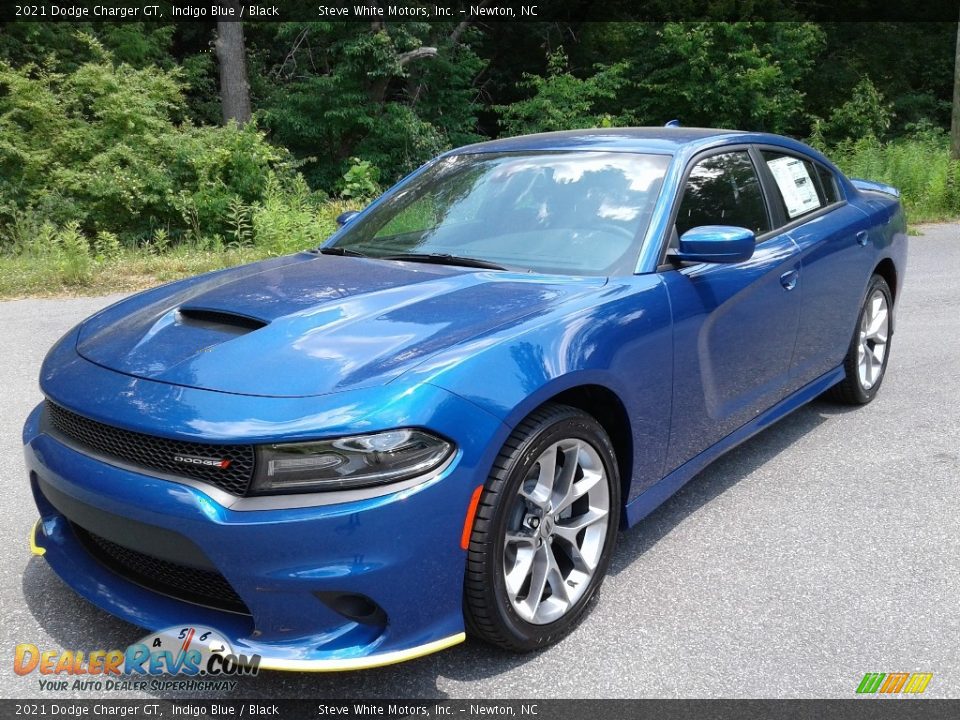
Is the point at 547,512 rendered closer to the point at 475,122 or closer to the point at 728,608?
the point at 728,608

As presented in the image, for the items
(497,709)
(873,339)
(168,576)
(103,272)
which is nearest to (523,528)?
(497,709)

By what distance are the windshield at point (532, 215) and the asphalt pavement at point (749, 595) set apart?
1197 mm

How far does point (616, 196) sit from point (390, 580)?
6.49ft

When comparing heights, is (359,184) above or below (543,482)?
below

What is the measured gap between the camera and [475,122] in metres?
24.8

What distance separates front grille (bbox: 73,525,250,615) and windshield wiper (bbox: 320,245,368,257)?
1638 mm

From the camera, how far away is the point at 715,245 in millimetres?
3340

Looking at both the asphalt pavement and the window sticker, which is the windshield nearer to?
the window sticker

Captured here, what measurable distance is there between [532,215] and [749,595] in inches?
66.7

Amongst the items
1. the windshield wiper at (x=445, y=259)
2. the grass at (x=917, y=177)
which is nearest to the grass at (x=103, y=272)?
the windshield wiper at (x=445, y=259)

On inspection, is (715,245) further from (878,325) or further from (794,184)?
(878,325)

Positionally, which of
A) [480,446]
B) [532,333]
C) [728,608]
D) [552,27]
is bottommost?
[728,608]

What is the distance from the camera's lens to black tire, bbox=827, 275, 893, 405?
5016 mm

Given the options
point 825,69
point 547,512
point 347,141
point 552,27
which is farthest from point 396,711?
point 825,69
